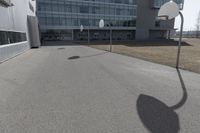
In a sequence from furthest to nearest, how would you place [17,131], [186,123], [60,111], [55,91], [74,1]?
[74,1] → [55,91] → [60,111] → [186,123] → [17,131]

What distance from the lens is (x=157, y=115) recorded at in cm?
339

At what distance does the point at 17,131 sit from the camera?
2830 mm

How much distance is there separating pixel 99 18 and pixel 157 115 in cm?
4878

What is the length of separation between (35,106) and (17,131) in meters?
1.08

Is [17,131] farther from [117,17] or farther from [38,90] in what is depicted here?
[117,17]

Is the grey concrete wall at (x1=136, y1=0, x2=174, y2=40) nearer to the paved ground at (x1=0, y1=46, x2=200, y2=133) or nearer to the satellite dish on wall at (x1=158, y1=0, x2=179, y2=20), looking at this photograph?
the satellite dish on wall at (x1=158, y1=0, x2=179, y2=20)

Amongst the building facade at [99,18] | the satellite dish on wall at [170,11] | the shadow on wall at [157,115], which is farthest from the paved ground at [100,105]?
the building facade at [99,18]

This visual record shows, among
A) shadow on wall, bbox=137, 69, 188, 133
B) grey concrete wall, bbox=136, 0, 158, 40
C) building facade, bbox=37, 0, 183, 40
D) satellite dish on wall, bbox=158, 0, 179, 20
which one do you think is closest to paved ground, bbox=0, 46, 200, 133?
shadow on wall, bbox=137, 69, 188, 133

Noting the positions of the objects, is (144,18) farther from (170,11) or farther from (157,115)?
(157,115)

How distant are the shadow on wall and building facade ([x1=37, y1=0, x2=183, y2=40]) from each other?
132ft

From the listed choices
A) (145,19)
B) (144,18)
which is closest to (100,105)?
(144,18)

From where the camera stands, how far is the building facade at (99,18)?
144 feet

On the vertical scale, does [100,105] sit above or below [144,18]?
below

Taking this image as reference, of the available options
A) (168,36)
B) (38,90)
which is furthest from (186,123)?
(168,36)
